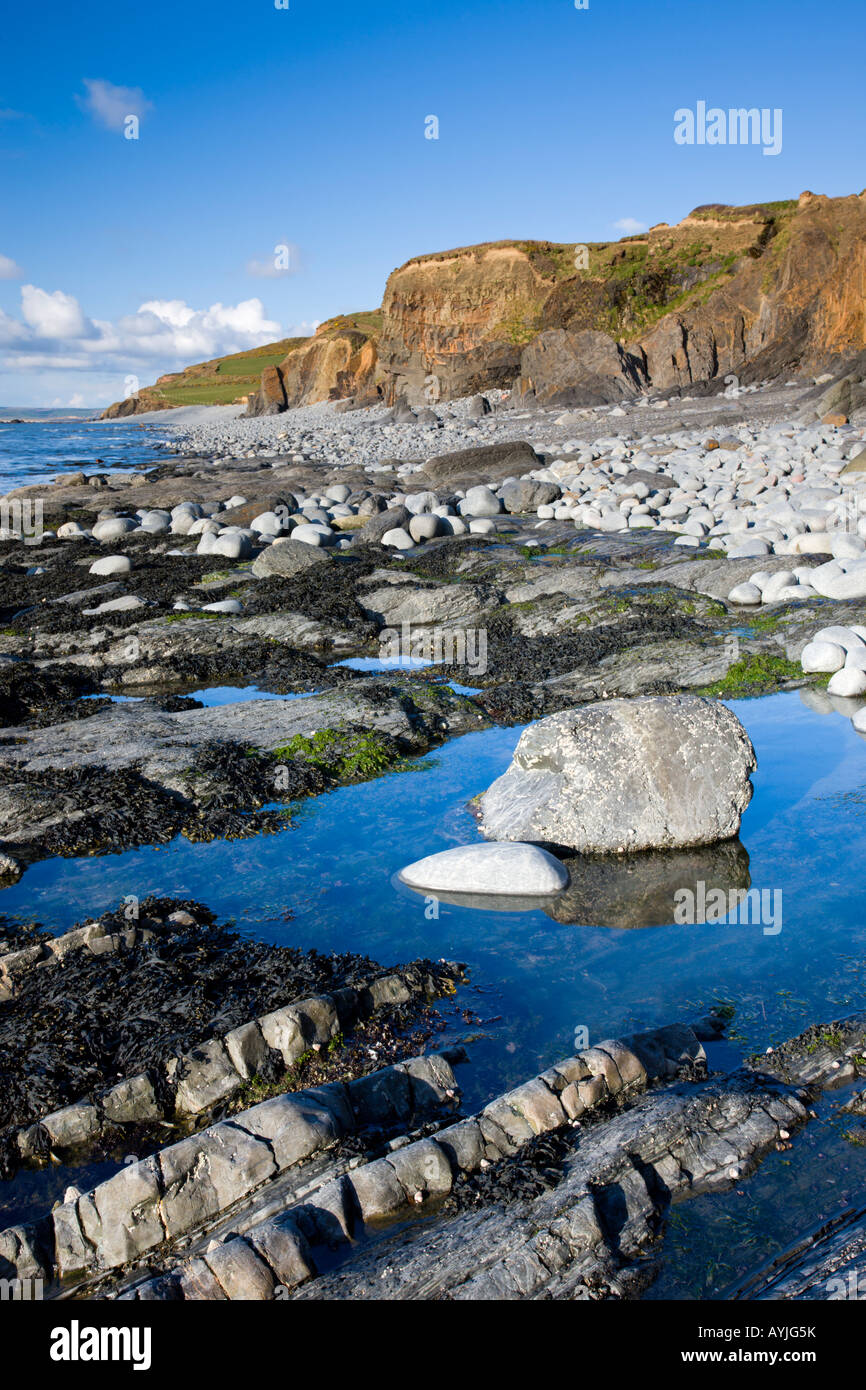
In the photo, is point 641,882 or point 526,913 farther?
point 641,882

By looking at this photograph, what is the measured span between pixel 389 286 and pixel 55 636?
51.4 metres

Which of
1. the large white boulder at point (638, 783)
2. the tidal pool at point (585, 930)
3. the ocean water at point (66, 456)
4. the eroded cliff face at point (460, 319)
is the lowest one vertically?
the tidal pool at point (585, 930)

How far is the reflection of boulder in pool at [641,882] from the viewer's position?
548cm

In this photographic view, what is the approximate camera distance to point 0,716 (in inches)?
376

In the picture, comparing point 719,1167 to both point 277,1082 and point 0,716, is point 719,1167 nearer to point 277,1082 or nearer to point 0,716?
point 277,1082

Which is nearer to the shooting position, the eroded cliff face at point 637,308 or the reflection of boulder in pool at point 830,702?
the reflection of boulder in pool at point 830,702

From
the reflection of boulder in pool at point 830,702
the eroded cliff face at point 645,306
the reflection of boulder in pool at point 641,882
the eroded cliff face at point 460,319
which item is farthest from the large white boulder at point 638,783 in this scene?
the eroded cliff face at point 460,319

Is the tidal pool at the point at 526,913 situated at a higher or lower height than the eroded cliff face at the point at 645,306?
lower

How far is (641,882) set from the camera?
5.85m

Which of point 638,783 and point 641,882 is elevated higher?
point 638,783

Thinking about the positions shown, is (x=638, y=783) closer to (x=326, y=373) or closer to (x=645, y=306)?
(x=645, y=306)

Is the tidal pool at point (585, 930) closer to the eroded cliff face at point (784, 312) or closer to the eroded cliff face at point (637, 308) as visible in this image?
the eroded cliff face at point (784, 312)

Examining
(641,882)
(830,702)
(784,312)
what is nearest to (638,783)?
(641,882)
